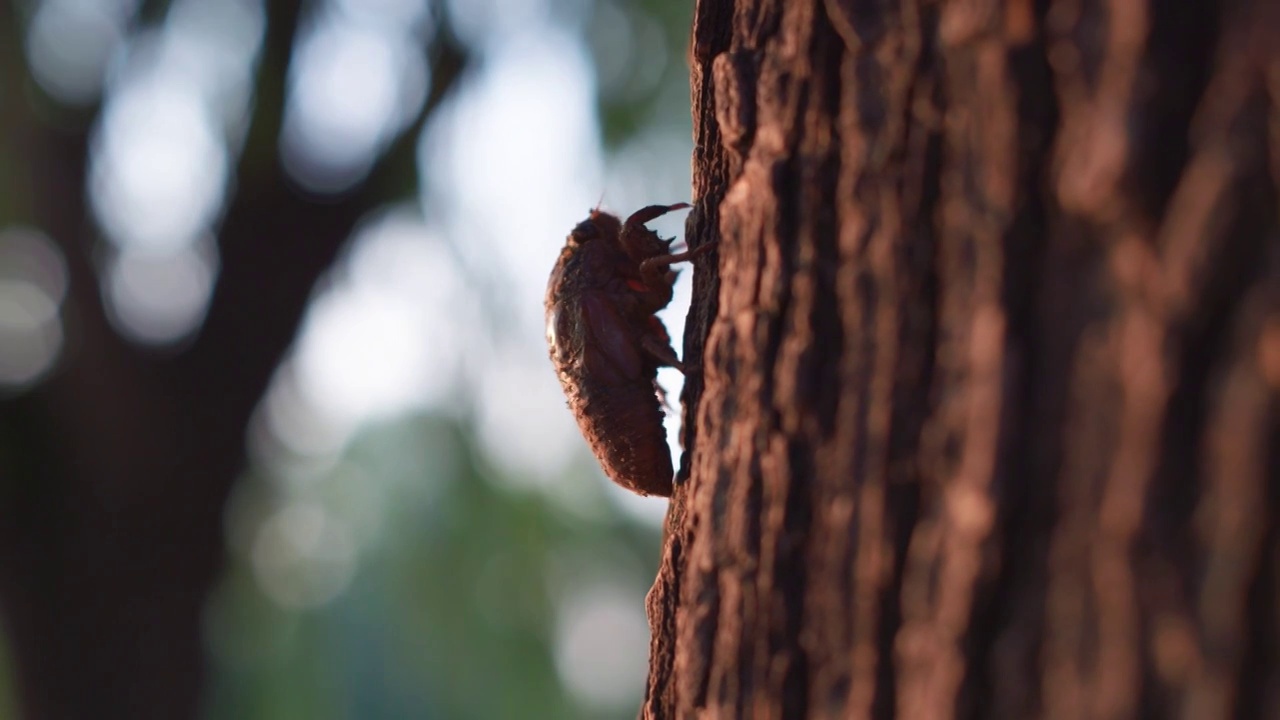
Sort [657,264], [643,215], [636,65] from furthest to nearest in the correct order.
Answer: [636,65] < [643,215] < [657,264]

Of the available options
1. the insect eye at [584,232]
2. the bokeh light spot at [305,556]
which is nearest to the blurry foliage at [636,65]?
the insect eye at [584,232]

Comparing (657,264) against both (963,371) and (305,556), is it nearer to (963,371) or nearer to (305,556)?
(963,371)

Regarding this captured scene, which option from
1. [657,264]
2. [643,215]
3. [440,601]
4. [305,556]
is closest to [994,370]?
[657,264]

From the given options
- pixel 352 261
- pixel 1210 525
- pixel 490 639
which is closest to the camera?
pixel 1210 525

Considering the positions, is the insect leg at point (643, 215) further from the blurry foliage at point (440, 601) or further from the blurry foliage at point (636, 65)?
the blurry foliage at point (440, 601)

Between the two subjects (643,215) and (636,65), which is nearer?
(643,215)

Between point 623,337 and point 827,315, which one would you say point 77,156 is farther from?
point 827,315

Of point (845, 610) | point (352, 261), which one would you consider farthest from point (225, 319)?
point (845, 610)
